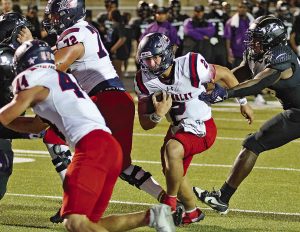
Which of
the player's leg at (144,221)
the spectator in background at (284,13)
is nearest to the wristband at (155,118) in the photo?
the player's leg at (144,221)

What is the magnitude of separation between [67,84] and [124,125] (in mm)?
1545

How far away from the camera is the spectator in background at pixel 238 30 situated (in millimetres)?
16031

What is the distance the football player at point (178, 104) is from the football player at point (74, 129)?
1.27 metres

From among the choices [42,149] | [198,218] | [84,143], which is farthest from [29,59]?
[42,149]

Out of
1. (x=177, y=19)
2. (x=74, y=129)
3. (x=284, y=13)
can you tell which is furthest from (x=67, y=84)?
Answer: (x=284, y=13)

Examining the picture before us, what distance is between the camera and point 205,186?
884cm

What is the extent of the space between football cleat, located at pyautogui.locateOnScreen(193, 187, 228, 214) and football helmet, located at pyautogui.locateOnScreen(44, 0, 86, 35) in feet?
5.39

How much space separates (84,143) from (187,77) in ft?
5.71

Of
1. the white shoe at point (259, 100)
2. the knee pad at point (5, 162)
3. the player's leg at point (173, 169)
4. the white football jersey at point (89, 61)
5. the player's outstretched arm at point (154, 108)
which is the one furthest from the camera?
the white shoe at point (259, 100)

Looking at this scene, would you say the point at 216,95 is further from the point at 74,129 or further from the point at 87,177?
the point at 87,177

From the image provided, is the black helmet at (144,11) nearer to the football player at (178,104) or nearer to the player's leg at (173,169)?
the football player at (178,104)

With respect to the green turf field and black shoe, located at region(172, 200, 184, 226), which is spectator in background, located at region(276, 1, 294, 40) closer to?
the green turf field

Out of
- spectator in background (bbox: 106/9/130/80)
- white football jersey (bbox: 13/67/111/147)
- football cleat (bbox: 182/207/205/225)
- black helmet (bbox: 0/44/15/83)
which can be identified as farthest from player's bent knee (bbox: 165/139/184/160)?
spectator in background (bbox: 106/9/130/80)

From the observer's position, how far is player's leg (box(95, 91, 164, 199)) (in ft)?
23.4
